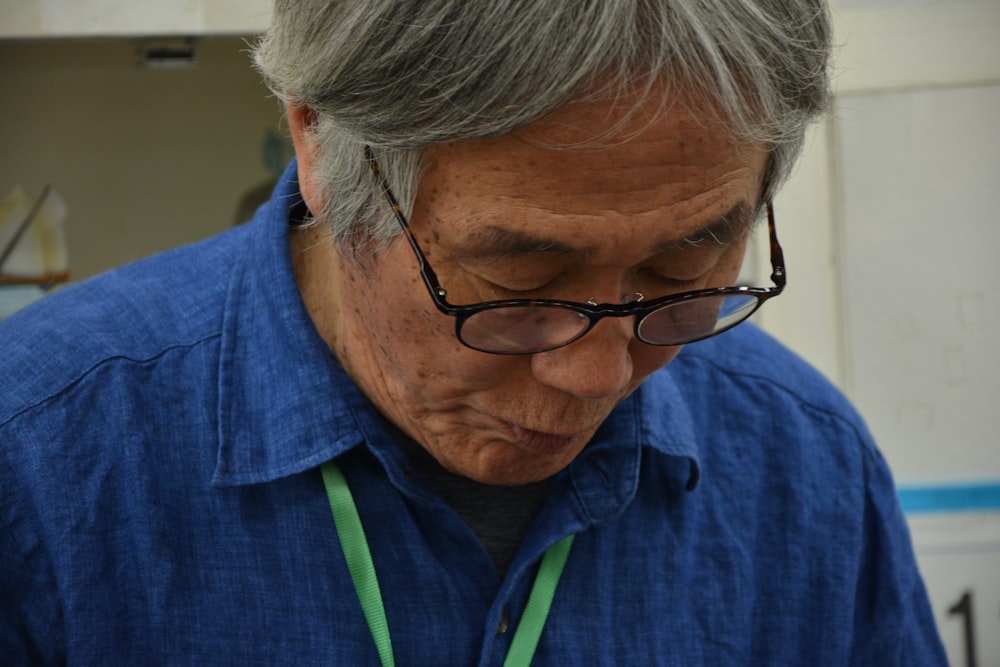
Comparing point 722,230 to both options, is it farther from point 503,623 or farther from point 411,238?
point 503,623

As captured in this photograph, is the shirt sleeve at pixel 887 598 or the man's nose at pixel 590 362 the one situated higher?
the man's nose at pixel 590 362

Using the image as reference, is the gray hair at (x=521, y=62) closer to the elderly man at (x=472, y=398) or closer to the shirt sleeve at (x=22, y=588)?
the elderly man at (x=472, y=398)

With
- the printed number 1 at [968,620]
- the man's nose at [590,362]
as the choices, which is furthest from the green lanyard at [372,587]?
the printed number 1 at [968,620]

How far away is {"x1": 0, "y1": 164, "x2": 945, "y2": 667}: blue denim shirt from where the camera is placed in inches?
44.1

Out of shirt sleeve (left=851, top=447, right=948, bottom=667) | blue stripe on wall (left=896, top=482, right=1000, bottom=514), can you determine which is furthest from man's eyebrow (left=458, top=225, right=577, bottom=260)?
blue stripe on wall (left=896, top=482, right=1000, bottom=514)

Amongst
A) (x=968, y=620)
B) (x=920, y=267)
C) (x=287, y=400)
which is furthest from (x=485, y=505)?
(x=968, y=620)

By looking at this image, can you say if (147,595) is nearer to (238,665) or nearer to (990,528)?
(238,665)

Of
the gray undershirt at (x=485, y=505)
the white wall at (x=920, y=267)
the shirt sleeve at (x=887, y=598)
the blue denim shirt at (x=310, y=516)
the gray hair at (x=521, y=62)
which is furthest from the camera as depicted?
the white wall at (x=920, y=267)

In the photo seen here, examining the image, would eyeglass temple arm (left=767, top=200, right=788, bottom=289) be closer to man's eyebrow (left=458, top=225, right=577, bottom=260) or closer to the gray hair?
the gray hair

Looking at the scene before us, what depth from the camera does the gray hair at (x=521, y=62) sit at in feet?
2.89

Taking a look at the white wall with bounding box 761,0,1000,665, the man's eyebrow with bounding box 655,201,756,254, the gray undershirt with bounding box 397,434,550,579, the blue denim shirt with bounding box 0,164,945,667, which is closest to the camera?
the man's eyebrow with bounding box 655,201,756,254

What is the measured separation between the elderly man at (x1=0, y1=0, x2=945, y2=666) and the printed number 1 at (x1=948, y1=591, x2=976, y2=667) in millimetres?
867

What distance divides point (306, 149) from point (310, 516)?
0.37m

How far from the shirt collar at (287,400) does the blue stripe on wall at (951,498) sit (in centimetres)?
109
